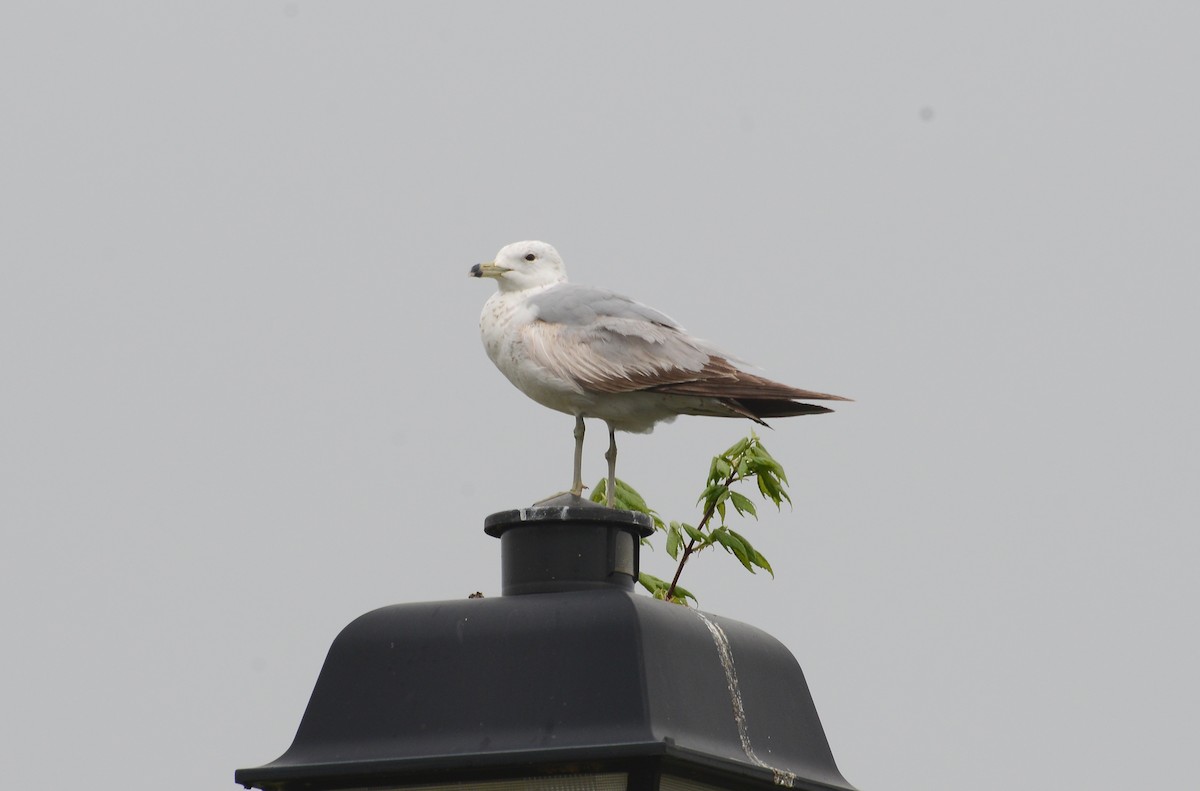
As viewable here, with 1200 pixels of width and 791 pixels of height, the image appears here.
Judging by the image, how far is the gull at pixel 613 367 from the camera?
5629 mm

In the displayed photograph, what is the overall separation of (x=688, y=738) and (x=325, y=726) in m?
0.90

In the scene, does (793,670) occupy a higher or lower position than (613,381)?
lower

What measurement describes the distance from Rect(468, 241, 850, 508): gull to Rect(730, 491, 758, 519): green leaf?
636mm

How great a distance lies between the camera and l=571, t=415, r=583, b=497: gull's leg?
5.74 meters

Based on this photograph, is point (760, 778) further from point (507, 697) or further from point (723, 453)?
point (723, 453)

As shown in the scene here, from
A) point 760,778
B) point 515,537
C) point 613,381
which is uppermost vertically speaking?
point 613,381

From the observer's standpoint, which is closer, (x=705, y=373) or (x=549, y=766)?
(x=549, y=766)

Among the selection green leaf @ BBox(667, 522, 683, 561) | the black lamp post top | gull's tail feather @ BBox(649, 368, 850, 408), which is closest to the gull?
gull's tail feather @ BBox(649, 368, 850, 408)

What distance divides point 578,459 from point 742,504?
34.9 inches

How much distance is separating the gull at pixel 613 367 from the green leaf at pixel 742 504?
0.64m

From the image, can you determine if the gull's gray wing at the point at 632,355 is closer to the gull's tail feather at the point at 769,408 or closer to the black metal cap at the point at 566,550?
the gull's tail feather at the point at 769,408

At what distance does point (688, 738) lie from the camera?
4090mm

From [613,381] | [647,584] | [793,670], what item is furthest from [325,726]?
[647,584]

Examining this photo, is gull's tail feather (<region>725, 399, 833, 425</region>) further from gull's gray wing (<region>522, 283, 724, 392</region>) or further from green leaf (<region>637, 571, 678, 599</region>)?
green leaf (<region>637, 571, 678, 599</region>)
